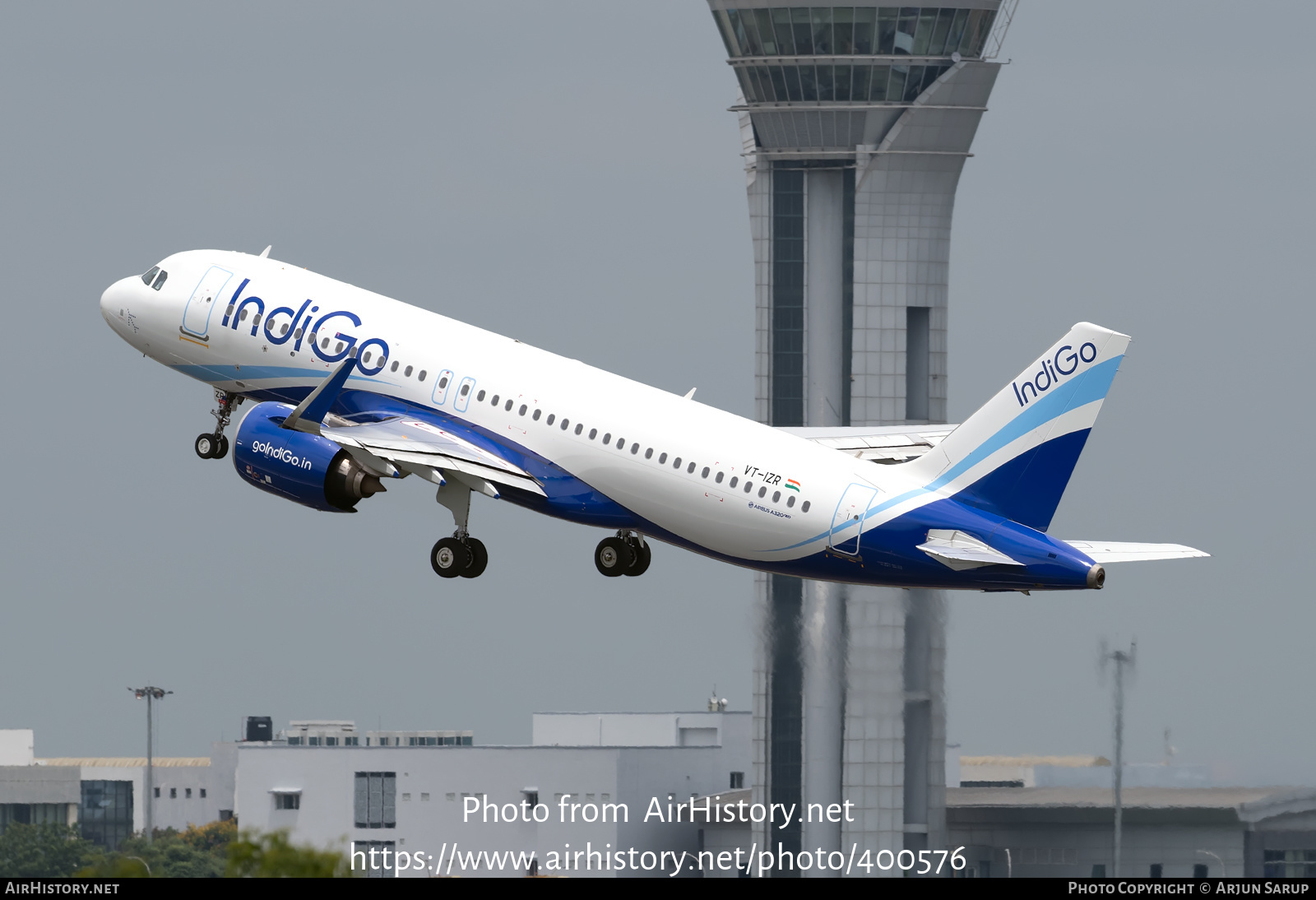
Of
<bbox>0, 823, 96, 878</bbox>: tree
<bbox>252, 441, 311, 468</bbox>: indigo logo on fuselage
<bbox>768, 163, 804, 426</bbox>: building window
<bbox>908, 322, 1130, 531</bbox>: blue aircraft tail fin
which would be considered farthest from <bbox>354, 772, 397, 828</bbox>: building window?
<bbox>908, 322, 1130, 531</bbox>: blue aircraft tail fin

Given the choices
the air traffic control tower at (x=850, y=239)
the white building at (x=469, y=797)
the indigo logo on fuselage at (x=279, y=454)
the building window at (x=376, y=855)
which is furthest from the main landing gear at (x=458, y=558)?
the white building at (x=469, y=797)

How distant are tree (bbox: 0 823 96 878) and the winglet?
258 ft

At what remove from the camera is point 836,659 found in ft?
302

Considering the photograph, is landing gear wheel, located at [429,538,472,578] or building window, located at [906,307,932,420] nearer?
landing gear wheel, located at [429,538,472,578]

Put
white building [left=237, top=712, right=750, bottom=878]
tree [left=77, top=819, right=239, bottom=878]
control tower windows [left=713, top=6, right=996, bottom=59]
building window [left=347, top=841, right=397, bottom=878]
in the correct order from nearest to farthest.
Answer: tree [left=77, top=819, right=239, bottom=878] → building window [left=347, top=841, right=397, bottom=878] → control tower windows [left=713, top=6, right=996, bottom=59] → white building [left=237, top=712, right=750, bottom=878]

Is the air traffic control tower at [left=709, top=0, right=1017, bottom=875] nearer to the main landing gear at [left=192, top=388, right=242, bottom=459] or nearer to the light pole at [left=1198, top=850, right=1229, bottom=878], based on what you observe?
the light pole at [left=1198, top=850, right=1229, bottom=878]

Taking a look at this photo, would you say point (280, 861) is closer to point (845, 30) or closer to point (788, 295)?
point (788, 295)

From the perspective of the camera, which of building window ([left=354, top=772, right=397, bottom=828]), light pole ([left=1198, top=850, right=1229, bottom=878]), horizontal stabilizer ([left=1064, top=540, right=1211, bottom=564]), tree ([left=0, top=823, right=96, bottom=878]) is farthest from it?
building window ([left=354, top=772, right=397, bottom=828])

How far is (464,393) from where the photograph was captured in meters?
66.0

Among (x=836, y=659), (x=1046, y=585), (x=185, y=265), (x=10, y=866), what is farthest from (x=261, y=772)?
(x=1046, y=585)

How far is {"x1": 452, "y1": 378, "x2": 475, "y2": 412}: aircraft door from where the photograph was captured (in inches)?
2596

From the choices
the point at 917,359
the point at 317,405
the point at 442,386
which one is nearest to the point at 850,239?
the point at 917,359

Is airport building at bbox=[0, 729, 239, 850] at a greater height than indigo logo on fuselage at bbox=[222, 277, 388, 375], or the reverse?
indigo logo on fuselage at bbox=[222, 277, 388, 375]

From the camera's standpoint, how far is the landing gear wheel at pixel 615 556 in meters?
67.6
